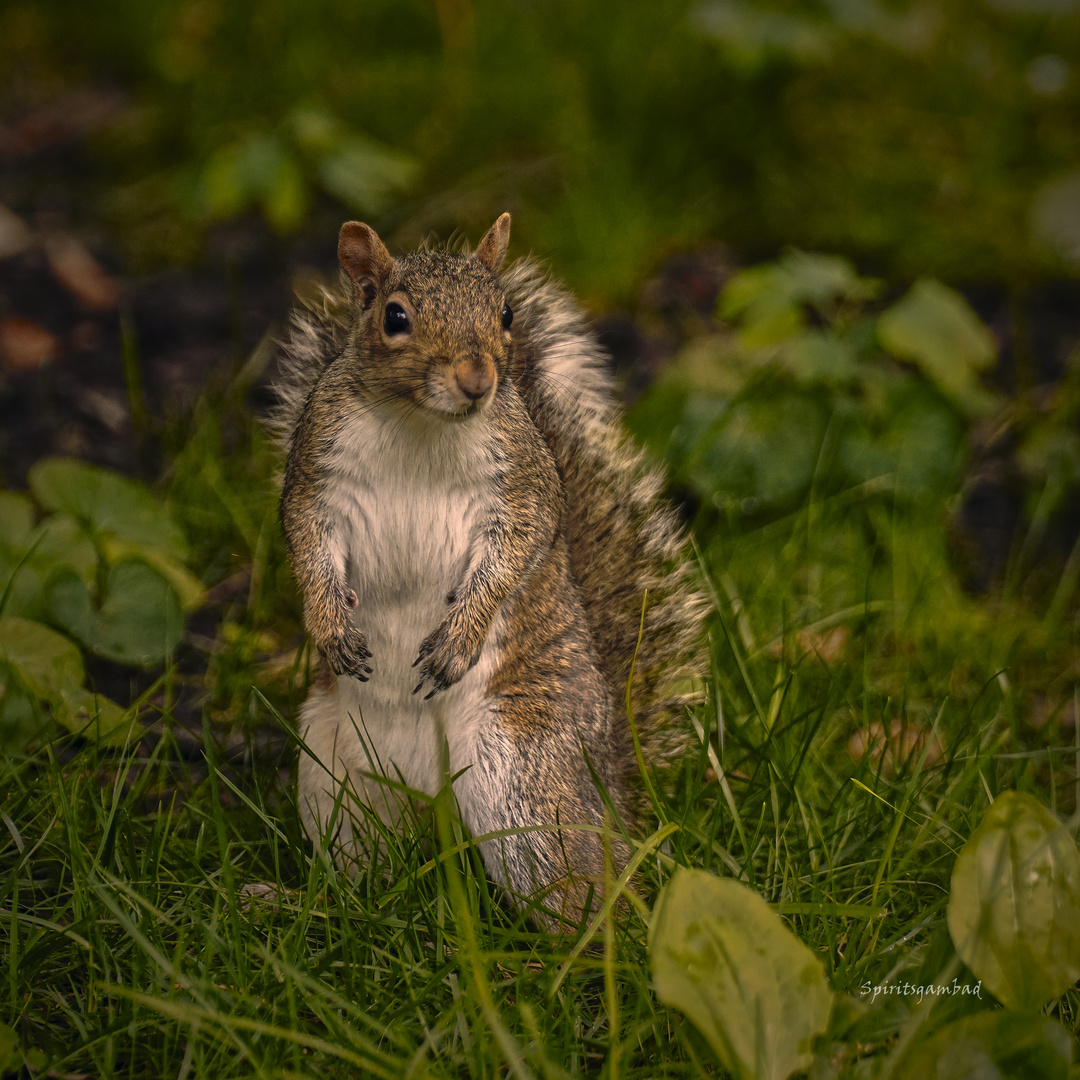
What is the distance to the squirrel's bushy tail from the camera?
6.52ft

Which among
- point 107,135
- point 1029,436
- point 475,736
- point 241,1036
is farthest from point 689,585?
point 107,135

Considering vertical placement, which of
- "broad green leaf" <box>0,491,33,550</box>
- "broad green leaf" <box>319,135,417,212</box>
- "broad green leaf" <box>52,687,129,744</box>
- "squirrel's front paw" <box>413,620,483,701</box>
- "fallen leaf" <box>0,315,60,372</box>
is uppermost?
"broad green leaf" <box>319,135,417,212</box>

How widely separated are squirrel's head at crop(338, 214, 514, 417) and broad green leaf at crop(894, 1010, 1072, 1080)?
100 centimetres

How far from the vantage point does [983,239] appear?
3756mm

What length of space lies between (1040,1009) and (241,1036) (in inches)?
38.5

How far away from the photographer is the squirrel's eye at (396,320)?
5.46 ft

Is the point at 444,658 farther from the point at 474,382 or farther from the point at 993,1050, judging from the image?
the point at 993,1050

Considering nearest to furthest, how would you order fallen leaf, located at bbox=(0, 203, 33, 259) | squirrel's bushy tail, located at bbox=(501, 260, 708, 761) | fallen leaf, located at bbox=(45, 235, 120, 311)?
squirrel's bushy tail, located at bbox=(501, 260, 708, 761), fallen leaf, located at bbox=(45, 235, 120, 311), fallen leaf, located at bbox=(0, 203, 33, 259)

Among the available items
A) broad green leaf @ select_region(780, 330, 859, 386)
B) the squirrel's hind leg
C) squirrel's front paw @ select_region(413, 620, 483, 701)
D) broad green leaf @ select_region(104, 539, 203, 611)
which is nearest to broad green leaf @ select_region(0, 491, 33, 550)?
broad green leaf @ select_region(104, 539, 203, 611)

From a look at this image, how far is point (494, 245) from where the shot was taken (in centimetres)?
180

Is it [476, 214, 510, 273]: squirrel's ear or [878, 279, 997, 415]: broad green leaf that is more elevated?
[476, 214, 510, 273]: squirrel's ear

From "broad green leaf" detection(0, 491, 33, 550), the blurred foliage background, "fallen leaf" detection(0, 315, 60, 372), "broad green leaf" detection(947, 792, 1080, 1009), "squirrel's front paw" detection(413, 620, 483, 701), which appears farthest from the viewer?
the blurred foliage background

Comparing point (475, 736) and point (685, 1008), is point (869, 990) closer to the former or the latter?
point (685, 1008)

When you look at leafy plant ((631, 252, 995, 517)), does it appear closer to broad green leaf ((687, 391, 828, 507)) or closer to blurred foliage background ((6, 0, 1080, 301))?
broad green leaf ((687, 391, 828, 507))
